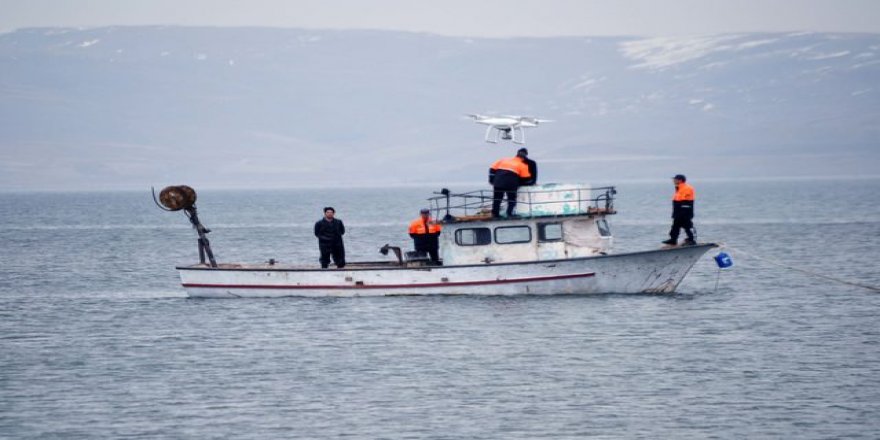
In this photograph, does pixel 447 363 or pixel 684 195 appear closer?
pixel 447 363

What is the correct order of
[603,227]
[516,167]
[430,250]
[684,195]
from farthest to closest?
[430,250] → [603,227] → [516,167] → [684,195]

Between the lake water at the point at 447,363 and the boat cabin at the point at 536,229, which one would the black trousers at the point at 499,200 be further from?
the lake water at the point at 447,363

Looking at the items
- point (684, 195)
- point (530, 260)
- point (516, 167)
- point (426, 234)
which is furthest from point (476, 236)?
point (684, 195)

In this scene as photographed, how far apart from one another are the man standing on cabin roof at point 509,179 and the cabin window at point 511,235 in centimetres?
45

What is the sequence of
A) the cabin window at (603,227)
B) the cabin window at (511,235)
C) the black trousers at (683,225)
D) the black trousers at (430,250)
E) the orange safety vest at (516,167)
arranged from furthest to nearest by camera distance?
the black trousers at (430,250) < the cabin window at (603,227) < the cabin window at (511,235) < the orange safety vest at (516,167) < the black trousers at (683,225)

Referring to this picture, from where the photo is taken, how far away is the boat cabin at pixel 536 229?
39.5 m

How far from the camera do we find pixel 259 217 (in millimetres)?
120750

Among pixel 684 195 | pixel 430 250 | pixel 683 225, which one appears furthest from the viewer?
pixel 430 250

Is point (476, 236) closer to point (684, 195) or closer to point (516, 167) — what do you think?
point (516, 167)

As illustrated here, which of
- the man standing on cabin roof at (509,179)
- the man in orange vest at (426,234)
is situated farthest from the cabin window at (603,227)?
the man in orange vest at (426,234)

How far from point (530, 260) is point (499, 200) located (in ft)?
5.56

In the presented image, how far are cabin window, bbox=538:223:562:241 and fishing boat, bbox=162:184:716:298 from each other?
0.02 metres

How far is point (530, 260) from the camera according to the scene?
3972 centimetres

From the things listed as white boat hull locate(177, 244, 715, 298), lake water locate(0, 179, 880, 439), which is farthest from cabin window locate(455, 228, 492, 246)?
lake water locate(0, 179, 880, 439)
